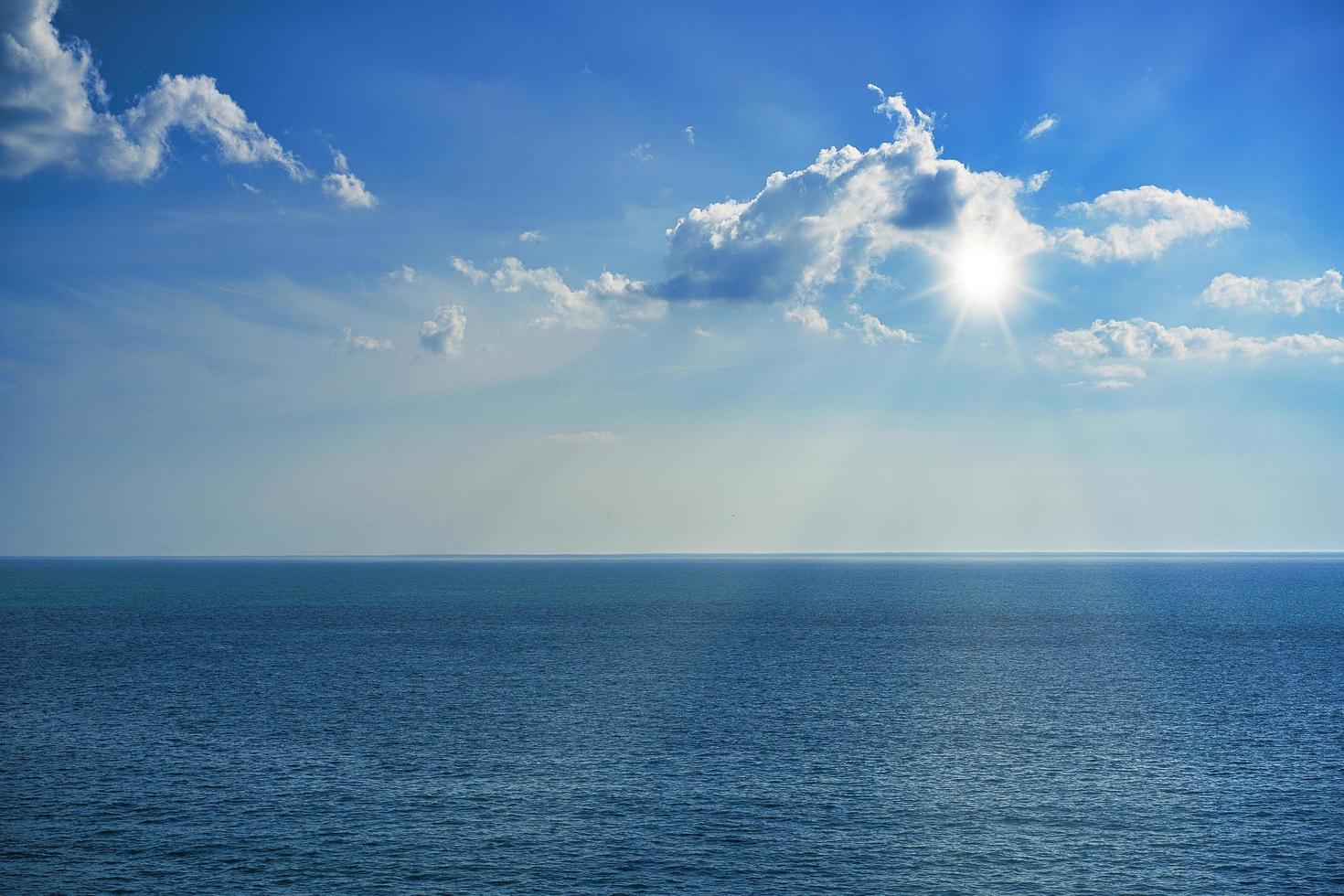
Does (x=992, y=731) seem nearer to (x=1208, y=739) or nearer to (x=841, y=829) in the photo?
(x=1208, y=739)

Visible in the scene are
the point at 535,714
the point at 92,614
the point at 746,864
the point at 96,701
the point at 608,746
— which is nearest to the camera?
the point at 746,864

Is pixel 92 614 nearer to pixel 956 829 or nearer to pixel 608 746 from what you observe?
pixel 608 746

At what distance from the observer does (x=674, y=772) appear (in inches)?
2404

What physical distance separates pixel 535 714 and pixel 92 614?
473 ft

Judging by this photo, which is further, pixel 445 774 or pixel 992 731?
pixel 992 731

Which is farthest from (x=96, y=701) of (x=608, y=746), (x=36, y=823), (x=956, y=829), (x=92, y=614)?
(x=92, y=614)

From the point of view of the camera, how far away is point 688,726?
74.2m

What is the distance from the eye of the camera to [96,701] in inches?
3317

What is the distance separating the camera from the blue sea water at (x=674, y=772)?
45.2 metres

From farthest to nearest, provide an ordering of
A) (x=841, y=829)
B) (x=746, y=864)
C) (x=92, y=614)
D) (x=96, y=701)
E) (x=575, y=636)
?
(x=92, y=614) → (x=575, y=636) → (x=96, y=701) → (x=841, y=829) → (x=746, y=864)

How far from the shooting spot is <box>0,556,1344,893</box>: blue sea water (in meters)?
45.2

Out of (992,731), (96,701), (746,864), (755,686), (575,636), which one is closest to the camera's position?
(746,864)

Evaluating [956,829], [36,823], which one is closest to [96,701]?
[36,823]

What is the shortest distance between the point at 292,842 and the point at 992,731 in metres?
49.5
